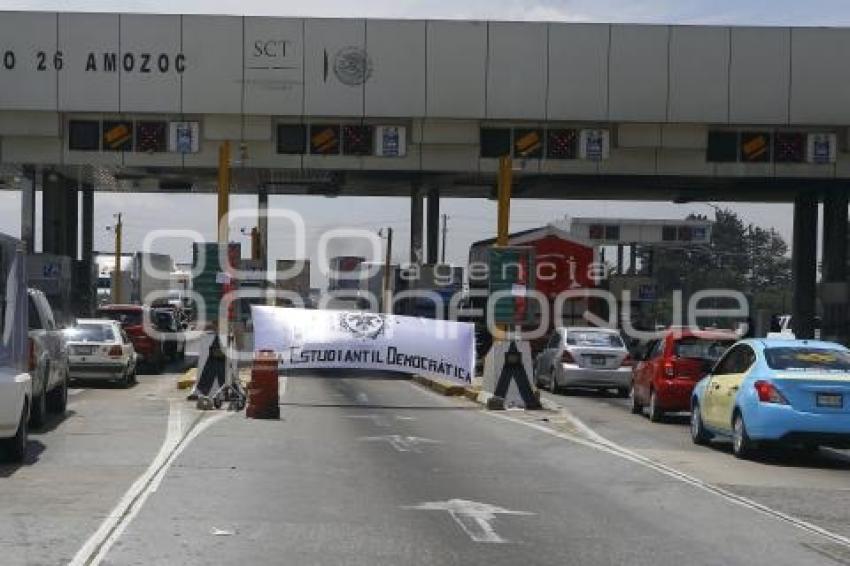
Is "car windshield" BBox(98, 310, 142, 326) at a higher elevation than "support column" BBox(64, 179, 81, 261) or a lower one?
lower

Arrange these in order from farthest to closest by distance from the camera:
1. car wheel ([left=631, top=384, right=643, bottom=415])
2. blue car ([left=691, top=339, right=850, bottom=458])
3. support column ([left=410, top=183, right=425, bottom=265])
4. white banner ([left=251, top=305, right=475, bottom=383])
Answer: support column ([left=410, top=183, right=425, bottom=265]), white banner ([left=251, top=305, right=475, bottom=383]), car wheel ([left=631, top=384, right=643, bottom=415]), blue car ([left=691, top=339, right=850, bottom=458])

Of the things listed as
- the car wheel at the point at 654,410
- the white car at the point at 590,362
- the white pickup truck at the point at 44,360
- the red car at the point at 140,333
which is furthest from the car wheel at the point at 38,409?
the red car at the point at 140,333

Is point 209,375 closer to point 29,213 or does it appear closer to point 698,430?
point 698,430

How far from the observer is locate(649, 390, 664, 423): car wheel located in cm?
2011

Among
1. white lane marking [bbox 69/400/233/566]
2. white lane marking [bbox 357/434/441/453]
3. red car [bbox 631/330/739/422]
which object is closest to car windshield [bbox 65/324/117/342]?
white lane marking [bbox 69/400/233/566]

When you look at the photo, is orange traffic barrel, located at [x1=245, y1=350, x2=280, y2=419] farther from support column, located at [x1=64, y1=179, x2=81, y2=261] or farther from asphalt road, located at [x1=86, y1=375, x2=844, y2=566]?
support column, located at [x1=64, y1=179, x2=81, y2=261]

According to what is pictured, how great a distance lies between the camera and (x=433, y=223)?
146 feet

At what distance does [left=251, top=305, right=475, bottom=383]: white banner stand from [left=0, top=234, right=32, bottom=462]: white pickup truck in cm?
1115

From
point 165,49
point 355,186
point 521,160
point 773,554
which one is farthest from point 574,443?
point 355,186

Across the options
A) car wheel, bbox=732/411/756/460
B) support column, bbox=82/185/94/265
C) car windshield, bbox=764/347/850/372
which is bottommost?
car wheel, bbox=732/411/756/460

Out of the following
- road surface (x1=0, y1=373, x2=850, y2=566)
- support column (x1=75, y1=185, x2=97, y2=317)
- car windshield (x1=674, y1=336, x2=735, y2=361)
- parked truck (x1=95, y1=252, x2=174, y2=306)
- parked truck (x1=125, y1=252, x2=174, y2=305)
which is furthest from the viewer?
parked truck (x1=95, y1=252, x2=174, y2=306)

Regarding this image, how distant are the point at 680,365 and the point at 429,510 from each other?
10068mm

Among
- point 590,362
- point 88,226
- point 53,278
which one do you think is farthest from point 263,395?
point 88,226

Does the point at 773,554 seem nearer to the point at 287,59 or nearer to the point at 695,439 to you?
the point at 695,439
